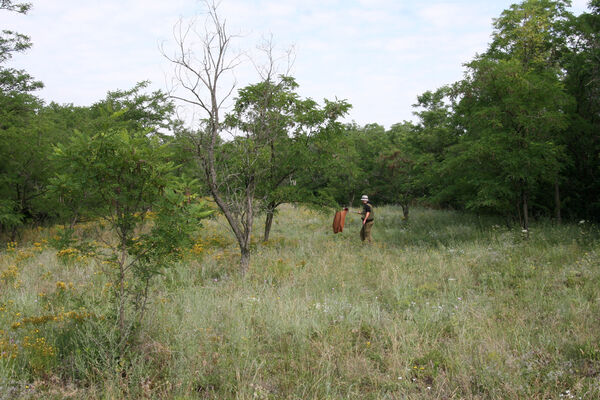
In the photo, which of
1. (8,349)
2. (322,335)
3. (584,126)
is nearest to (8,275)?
(8,349)

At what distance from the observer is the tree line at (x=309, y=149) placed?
159 inches

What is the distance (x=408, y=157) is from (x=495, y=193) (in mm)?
6705

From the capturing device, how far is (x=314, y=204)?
455 inches

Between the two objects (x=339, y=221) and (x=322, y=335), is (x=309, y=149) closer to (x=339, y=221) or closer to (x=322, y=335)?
(x=339, y=221)

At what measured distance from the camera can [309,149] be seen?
10.9 m

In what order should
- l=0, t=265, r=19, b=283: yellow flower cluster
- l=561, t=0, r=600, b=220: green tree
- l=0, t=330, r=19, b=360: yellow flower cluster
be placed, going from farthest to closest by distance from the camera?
1. l=561, t=0, r=600, b=220: green tree
2. l=0, t=265, r=19, b=283: yellow flower cluster
3. l=0, t=330, r=19, b=360: yellow flower cluster

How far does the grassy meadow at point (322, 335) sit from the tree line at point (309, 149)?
1140 millimetres

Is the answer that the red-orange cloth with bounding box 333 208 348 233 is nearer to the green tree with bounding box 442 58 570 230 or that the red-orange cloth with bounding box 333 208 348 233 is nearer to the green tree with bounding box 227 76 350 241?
the green tree with bounding box 227 76 350 241

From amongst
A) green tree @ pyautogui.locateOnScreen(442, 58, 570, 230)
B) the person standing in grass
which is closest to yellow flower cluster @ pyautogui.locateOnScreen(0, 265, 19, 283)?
the person standing in grass

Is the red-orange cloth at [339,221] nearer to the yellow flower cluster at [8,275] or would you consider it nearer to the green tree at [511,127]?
the green tree at [511,127]

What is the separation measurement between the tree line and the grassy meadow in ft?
3.74

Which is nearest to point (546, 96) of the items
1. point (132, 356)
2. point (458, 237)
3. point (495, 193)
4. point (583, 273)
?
point (495, 193)

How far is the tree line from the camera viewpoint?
4.05m

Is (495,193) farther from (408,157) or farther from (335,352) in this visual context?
A: (335,352)
